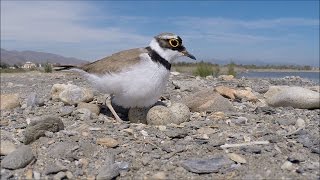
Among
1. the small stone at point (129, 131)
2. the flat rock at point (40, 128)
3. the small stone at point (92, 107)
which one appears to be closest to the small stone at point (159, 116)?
the small stone at point (129, 131)

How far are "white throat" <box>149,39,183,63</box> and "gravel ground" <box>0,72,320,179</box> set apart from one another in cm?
92

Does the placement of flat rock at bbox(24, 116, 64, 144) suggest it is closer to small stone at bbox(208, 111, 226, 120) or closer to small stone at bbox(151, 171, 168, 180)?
small stone at bbox(151, 171, 168, 180)

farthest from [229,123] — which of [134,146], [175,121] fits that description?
[134,146]

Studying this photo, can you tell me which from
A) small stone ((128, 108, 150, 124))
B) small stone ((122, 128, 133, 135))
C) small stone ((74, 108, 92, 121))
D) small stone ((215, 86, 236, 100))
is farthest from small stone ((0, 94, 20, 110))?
small stone ((215, 86, 236, 100))

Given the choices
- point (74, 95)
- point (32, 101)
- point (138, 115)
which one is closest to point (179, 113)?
point (138, 115)

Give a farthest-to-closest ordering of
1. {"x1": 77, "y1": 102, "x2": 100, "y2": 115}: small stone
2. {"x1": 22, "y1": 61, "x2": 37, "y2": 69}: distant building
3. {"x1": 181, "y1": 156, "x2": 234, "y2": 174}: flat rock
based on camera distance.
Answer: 1. {"x1": 22, "y1": 61, "x2": 37, "y2": 69}: distant building
2. {"x1": 77, "y1": 102, "x2": 100, "y2": 115}: small stone
3. {"x1": 181, "y1": 156, "x2": 234, "y2": 174}: flat rock

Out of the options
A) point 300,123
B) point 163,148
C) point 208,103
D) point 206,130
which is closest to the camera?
point 163,148

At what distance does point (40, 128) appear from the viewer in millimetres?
5273

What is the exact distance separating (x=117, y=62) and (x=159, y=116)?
3.13 feet

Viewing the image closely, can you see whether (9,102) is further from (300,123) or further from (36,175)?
(300,123)

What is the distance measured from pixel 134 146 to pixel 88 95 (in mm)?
2488

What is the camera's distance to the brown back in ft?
19.6

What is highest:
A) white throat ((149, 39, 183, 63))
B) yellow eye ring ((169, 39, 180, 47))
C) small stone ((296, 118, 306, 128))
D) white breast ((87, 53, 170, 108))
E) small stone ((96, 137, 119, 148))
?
yellow eye ring ((169, 39, 180, 47))

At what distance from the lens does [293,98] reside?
7.23 meters
